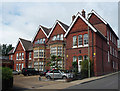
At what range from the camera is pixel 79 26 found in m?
27.5

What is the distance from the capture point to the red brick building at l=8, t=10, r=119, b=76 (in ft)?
84.2

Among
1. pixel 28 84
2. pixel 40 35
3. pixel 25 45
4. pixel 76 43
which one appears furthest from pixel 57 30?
pixel 28 84

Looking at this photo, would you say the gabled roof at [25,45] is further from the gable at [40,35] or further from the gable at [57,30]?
the gable at [57,30]

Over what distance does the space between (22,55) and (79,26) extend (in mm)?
19706

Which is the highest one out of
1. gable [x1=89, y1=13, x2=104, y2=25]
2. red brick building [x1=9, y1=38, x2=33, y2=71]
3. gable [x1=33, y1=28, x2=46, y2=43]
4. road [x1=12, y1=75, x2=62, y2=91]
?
gable [x1=89, y1=13, x2=104, y2=25]

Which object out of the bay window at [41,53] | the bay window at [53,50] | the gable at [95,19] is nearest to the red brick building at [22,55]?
the bay window at [41,53]

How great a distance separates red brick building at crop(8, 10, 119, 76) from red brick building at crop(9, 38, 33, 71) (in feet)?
0.90

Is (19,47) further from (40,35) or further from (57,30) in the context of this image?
(57,30)

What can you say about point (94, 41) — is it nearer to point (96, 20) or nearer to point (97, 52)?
point (97, 52)

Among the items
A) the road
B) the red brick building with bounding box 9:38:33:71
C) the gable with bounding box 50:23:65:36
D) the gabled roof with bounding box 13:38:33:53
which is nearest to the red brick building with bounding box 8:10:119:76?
the gable with bounding box 50:23:65:36

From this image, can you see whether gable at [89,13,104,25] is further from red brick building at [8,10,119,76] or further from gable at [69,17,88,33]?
gable at [69,17,88,33]

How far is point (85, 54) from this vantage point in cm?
2570

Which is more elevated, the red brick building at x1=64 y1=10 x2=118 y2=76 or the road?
the red brick building at x1=64 y1=10 x2=118 y2=76

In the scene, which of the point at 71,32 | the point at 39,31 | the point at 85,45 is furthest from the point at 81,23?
the point at 39,31
